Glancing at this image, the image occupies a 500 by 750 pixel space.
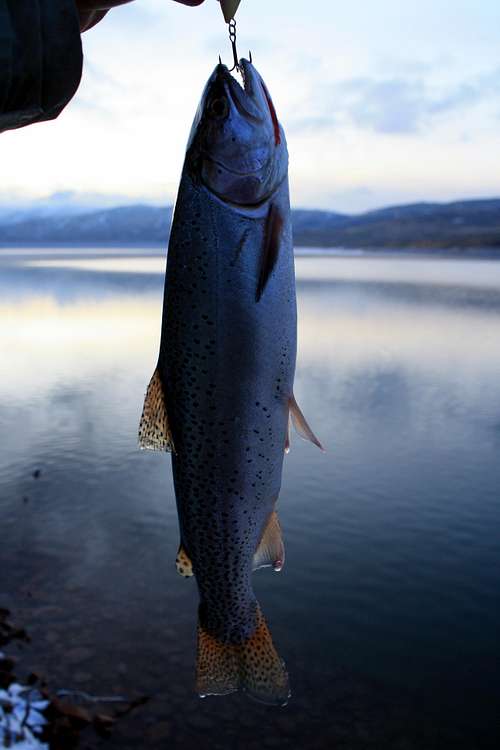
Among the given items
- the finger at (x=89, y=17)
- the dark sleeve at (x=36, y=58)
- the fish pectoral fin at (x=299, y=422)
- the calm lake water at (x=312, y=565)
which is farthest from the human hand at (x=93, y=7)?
the calm lake water at (x=312, y=565)

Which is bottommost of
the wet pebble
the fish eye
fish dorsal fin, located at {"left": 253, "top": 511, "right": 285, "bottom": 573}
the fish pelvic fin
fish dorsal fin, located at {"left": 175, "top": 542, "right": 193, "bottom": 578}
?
the wet pebble

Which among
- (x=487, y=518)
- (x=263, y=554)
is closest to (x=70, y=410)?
(x=487, y=518)

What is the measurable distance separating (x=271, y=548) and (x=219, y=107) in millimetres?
1747

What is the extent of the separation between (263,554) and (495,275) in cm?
5699

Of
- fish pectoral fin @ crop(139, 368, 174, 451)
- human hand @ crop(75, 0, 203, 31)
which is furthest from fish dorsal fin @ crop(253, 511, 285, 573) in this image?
human hand @ crop(75, 0, 203, 31)

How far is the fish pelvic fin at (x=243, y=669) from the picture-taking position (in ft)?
9.71

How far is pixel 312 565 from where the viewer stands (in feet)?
Answer: 29.2

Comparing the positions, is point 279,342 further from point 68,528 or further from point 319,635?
point 68,528

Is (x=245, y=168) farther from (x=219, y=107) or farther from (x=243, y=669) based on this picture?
(x=243, y=669)

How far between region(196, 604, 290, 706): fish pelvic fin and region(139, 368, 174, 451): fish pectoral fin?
3.03 ft

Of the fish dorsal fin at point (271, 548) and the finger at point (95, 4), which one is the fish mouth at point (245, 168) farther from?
the fish dorsal fin at point (271, 548)

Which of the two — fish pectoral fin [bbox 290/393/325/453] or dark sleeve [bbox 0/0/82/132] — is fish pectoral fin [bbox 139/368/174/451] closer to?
fish pectoral fin [bbox 290/393/325/453]

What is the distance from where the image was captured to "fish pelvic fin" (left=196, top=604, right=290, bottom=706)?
296 cm

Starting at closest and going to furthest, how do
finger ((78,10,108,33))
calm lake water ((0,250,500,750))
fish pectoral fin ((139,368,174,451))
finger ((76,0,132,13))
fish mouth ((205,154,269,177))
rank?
fish mouth ((205,154,269,177)), fish pectoral fin ((139,368,174,451)), finger ((76,0,132,13)), finger ((78,10,108,33)), calm lake water ((0,250,500,750))
